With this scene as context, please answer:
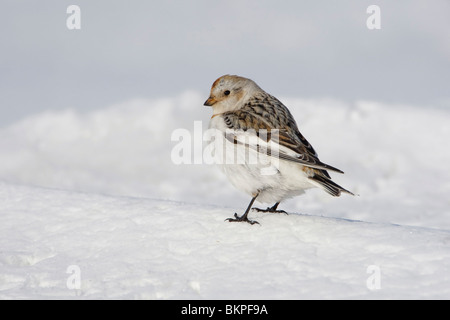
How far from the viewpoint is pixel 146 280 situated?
15.0ft

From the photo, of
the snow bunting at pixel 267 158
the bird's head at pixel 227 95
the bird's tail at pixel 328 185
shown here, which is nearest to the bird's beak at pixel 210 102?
the bird's head at pixel 227 95

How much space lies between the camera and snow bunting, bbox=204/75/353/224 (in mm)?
5453

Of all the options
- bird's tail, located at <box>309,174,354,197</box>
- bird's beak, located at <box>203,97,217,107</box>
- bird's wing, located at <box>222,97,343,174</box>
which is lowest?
bird's tail, located at <box>309,174,354,197</box>


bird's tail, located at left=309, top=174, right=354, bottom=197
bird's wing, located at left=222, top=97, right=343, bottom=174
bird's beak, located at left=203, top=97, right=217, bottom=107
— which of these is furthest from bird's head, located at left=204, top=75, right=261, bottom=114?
bird's tail, located at left=309, top=174, right=354, bottom=197

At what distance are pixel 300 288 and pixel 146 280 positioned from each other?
111 cm

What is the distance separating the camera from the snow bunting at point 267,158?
545cm

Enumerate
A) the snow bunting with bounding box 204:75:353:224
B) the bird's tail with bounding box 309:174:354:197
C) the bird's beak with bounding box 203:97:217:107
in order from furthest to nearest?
the bird's beak with bounding box 203:97:217:107 < the snow bunting with bounding box 204:75:353:224 < the bird's tail with bounding box 309:174:354:197

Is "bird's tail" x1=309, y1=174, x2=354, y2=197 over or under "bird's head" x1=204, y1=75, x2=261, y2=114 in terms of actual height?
under

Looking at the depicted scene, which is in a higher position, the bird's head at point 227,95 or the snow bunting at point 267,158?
the bird's head at point 227,95

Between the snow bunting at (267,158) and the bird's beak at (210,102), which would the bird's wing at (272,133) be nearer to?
the snow bunting at (267,158)

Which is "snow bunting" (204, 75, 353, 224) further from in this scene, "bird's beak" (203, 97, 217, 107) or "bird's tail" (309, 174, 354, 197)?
"bird's beak" (203, 97, 217, 107)

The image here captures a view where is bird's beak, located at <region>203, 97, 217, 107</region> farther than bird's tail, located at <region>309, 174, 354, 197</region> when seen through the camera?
Yes

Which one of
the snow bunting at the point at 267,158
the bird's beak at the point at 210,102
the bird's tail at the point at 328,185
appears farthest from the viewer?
the bird's beak at the point at 210,102
